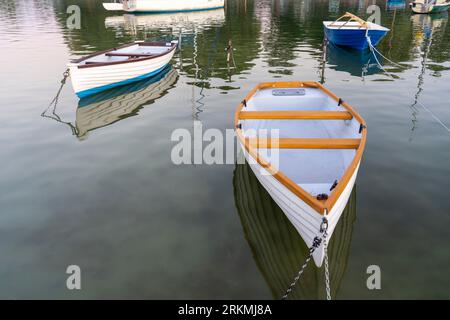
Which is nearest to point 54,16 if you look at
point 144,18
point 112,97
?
point 144,18

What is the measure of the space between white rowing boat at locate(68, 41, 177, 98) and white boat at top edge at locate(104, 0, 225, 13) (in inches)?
1508

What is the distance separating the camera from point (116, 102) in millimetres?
16672

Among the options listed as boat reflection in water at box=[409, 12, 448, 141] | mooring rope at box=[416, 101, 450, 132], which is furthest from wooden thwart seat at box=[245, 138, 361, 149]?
mooring rope at box=[416, 101, 450, 132]

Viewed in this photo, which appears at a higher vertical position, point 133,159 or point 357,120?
point 357,120

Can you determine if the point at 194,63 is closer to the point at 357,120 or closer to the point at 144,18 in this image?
the point at 357,120

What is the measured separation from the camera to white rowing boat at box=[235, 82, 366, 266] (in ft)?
20.0

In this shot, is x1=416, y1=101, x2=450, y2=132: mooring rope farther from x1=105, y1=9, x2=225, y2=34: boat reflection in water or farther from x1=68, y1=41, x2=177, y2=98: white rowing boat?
x1=105, y1=9, x2=225, y2=34: boat reflection in water

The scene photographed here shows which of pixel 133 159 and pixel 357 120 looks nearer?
pixel 357 120

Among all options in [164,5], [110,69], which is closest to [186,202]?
[110,69]

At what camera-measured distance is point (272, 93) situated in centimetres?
1298

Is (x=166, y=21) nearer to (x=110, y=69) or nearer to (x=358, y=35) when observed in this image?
(x=358, y=35)

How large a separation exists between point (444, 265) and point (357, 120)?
449 centimetres

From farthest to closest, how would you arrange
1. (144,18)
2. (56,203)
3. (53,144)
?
(144,18) → (53,144) → (56,203)

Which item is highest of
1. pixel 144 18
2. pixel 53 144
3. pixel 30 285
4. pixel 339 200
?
pixel 144 18
